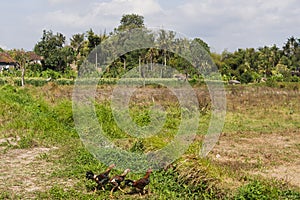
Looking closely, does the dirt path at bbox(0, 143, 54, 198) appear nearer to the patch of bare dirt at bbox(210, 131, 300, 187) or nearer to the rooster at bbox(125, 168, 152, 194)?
the rooster at bbox(125, 168, 152, 194)

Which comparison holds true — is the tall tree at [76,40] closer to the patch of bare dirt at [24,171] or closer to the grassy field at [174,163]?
the grassy field at [174,163]

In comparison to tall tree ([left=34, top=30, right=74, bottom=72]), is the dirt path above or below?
below

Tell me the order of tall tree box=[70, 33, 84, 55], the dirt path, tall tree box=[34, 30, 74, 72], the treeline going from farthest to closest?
tall tree box=[70, 33, 84, 55]
tall tree box=[34, 30, 74, 72]
the treeline
the dirt path

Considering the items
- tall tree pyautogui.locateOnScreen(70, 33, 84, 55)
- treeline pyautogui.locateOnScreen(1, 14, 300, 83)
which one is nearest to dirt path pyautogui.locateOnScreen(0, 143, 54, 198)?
treeline pyautogui.locateOnScreen(1, 14, 300, 83)

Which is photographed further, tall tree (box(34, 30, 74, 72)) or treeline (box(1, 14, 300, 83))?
tall tree (box(34, 30, 74, 72))

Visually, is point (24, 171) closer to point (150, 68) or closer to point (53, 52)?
point (150, 68)

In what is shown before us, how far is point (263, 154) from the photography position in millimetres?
8484

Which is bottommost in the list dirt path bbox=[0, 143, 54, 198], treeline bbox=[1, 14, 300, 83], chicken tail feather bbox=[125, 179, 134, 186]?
dirt path bbox=[0, 143, 54, 198]

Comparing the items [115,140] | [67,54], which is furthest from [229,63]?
[115,140]

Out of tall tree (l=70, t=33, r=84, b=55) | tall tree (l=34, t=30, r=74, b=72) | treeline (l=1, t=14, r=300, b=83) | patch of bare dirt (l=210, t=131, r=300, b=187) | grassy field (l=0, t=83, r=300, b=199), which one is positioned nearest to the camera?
grassy field (l=0, t=83, r=300, b=199)

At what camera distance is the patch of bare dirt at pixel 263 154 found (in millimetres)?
6988

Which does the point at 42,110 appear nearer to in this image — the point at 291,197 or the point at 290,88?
the point at 291,197

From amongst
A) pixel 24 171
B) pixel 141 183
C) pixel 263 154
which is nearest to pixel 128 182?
pixel 141 183

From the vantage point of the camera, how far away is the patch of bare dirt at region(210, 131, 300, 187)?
6988mm
